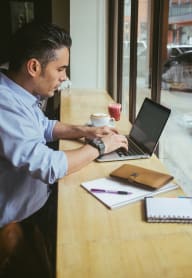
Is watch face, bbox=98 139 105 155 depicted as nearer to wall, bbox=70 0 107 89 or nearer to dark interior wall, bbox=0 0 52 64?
wall, bbox=70 0 107 89

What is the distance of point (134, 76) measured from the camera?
3127 mm

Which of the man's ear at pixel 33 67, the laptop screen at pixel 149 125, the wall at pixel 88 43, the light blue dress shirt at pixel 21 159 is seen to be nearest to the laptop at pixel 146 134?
the laptop screen at pixel 149 125

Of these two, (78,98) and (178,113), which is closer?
(178,113)

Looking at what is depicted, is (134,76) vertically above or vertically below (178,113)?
above

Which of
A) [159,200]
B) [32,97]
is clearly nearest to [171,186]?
[159,200]

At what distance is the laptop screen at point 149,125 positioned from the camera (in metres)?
1.75

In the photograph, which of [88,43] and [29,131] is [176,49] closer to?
[29,131]

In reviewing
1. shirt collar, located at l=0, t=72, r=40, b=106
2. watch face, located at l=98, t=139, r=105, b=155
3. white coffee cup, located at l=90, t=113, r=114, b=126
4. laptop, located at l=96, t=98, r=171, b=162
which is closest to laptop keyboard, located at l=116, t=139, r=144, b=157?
laptop, located at l=96, t=98, r=171, b=162

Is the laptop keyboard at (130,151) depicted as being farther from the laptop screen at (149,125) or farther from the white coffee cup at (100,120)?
the white coffee cup at (100,120)

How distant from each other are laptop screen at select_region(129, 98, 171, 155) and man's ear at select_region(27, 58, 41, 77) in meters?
0.59

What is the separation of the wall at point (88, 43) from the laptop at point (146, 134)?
2194 millimetres

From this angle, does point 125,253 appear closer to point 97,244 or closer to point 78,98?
point 97,244

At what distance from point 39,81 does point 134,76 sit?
1658 millimetres

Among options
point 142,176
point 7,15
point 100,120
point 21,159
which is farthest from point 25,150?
point 7,15
